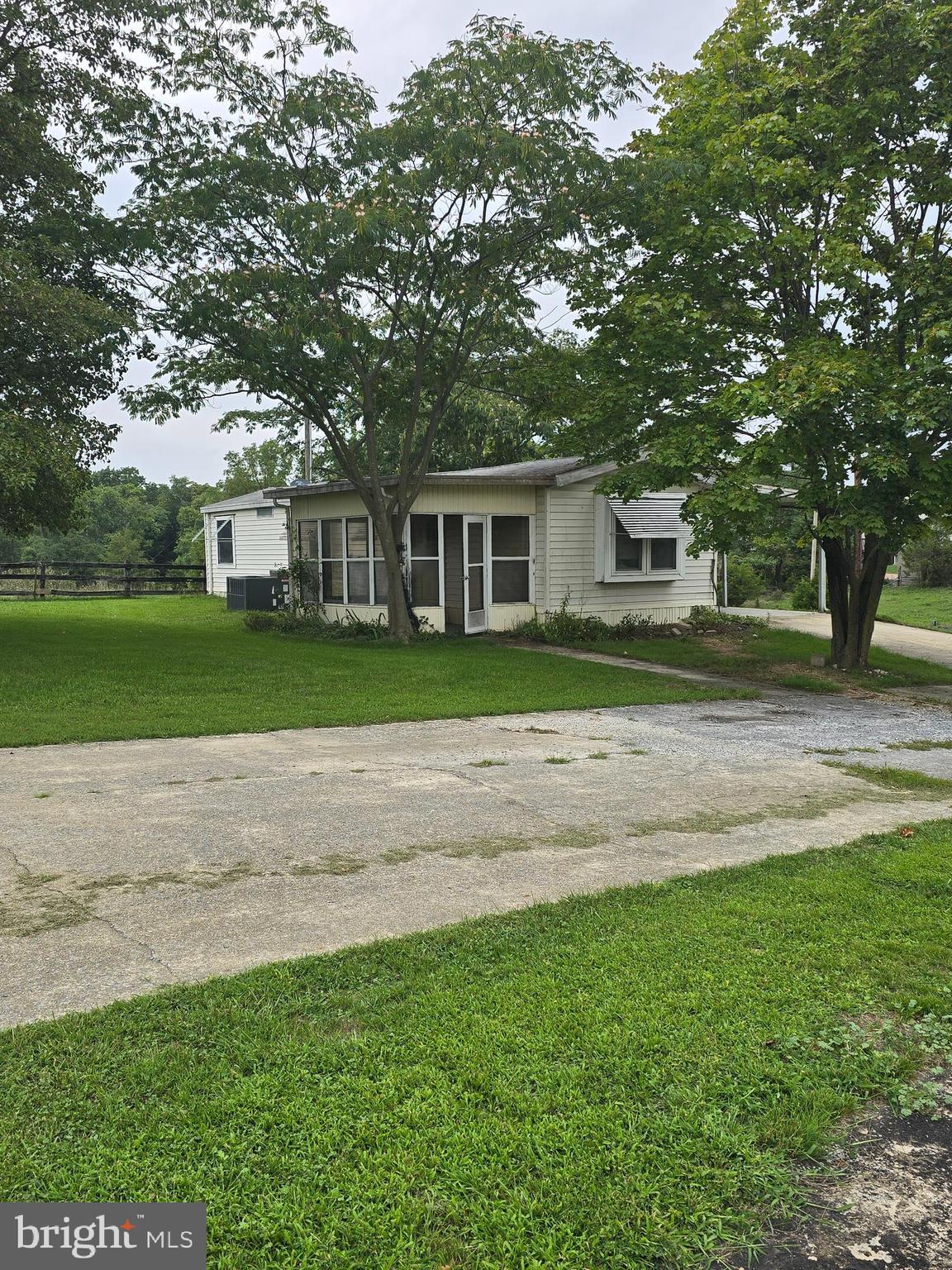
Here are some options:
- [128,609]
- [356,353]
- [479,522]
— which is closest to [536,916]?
[356,353]

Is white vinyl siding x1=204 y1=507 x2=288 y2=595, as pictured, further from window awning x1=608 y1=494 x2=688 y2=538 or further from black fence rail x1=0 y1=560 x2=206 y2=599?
window awning x1=608 y1=494 x2=688 y2=538

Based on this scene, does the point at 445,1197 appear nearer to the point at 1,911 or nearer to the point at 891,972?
the point at 891,972

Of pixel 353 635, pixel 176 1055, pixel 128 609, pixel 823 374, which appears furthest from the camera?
pixel 128 609

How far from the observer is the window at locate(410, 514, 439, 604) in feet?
55.6

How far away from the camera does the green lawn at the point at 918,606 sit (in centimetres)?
2250

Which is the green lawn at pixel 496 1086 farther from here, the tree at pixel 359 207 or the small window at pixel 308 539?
the small window at pixel 308 539

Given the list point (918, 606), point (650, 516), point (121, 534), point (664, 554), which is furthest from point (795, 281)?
point (121, 534)

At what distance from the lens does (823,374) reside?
997cm

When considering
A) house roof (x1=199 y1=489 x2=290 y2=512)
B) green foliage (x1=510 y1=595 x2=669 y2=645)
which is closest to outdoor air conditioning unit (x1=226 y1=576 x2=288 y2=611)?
house roof (x1=199 y1=489 x2=290 y2=512)

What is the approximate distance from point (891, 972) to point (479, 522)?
14215 millimetres

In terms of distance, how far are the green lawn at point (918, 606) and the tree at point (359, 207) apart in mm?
13240

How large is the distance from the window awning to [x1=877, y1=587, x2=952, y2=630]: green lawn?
271 inches

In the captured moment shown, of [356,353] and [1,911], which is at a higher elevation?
[356,353]

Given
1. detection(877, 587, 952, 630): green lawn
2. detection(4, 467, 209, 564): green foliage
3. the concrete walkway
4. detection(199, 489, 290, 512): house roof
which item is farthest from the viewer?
detection(4, 467, 209, 564): green foliage
